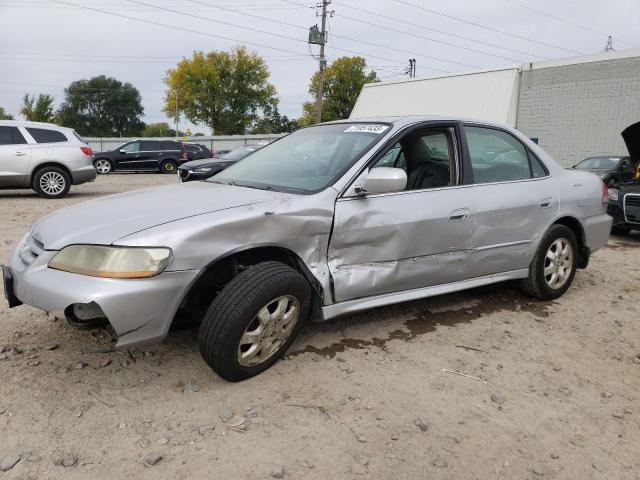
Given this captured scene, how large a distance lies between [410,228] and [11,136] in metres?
→ 9.28

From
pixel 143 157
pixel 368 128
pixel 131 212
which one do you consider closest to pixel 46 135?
pixel 131 212

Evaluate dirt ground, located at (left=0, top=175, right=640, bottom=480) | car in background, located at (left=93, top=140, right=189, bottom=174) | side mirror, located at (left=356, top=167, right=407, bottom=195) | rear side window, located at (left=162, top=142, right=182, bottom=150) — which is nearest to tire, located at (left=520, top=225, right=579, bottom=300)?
dirt ground, located at (left=0, top=175, right=640, bottom=480)

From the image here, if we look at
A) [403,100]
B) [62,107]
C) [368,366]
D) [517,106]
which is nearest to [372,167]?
[368,366]

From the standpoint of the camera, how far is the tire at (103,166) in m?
20.2

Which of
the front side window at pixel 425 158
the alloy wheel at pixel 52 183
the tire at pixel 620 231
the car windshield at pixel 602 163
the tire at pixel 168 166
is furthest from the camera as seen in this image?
the tire at pixel 168 166

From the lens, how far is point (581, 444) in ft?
7.45

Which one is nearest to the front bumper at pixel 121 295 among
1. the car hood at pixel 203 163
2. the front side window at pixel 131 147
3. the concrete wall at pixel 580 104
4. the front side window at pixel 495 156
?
the front side window at pixel 495 156

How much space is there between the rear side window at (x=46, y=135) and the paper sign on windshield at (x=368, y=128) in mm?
8514

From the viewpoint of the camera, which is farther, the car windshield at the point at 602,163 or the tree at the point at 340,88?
the tree at the point at 340,88

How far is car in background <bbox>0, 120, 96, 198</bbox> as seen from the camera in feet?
31.2

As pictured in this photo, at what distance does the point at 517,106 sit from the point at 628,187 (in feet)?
44.6

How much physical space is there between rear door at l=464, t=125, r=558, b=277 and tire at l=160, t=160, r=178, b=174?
18935mm

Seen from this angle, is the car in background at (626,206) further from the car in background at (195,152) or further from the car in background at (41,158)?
the car in background at (195,152)

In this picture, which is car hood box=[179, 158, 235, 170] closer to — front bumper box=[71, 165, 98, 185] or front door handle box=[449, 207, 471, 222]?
front bumper box=[71, 165, 98, 185]
